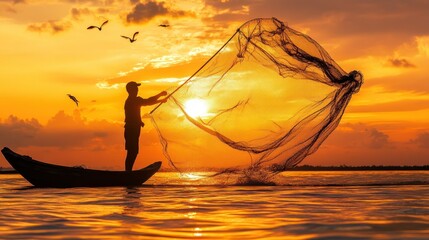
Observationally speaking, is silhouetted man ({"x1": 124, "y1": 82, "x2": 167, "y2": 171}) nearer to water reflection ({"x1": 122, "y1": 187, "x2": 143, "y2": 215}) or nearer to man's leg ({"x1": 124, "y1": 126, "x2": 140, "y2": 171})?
man's leg ({"x1": 124, "y1": 126, "x2": 140, "y2": 171})

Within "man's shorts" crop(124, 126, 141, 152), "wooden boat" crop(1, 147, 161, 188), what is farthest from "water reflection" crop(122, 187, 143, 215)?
"man's shorts" crop(124, 126, 141, 152)

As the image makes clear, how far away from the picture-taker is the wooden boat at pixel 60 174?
20547mm

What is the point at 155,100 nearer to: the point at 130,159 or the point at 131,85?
the point at 131,85

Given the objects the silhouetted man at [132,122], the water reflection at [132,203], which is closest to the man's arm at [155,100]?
the silhouetted man at [132,122]

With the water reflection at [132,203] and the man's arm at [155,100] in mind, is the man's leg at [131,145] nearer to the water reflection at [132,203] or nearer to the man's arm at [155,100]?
the man's arm at [155,100]

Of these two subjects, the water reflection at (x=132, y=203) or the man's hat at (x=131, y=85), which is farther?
the man's hat at (x=131, y=85)

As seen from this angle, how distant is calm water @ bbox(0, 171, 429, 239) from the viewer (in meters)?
9.04

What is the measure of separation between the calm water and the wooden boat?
152 inches

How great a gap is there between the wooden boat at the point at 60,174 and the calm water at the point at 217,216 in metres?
3.85

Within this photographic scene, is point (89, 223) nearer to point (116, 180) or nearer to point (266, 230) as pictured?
point (266, 230)

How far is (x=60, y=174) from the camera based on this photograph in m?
20.7

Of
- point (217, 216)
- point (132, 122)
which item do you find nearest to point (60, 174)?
point (132, 122)

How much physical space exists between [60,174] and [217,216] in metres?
10.7

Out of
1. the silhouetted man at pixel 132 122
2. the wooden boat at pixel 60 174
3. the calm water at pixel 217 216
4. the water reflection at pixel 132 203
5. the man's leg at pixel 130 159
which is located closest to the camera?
the calm water at pixel 217 216
